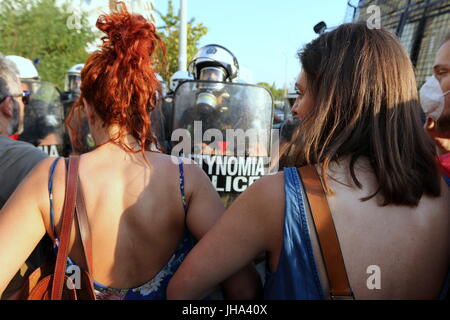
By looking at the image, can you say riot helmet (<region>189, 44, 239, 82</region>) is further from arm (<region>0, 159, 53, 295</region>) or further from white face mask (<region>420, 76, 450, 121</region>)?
arm (<region>0, 159, 53, 295</region>)

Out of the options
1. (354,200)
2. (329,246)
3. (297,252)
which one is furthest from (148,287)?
(354,200)

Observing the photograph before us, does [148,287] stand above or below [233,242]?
below

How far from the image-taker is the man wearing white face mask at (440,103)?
7.12ft

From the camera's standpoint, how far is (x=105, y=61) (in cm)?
169

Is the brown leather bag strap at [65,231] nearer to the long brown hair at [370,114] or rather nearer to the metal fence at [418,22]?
the long brown hair at [370,114]

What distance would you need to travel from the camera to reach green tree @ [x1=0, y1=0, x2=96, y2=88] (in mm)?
14203

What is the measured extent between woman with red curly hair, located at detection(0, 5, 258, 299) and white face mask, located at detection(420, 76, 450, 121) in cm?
136

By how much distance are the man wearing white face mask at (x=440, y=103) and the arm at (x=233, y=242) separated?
4.35ft

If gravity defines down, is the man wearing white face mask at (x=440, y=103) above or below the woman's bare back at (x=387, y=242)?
above

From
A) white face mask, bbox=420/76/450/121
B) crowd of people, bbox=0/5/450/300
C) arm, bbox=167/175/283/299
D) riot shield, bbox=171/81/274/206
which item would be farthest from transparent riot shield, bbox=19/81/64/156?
white face mask, bbox=420/76/450/121

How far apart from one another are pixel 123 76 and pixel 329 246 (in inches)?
41.8

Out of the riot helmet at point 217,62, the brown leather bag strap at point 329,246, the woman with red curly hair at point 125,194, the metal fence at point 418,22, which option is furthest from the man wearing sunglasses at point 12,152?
the metal fence at point 418,22

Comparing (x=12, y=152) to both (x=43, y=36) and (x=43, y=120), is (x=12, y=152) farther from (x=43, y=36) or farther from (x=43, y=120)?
(x=43, y=36)

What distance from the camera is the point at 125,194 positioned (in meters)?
1.64
